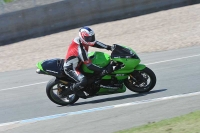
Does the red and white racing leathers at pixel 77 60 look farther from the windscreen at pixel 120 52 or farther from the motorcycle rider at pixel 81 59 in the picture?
the windscreen at pixel 120 52

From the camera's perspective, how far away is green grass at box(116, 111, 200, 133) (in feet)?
23.2

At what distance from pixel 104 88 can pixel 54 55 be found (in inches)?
359

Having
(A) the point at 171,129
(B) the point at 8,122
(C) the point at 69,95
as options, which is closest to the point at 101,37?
(C) the point at 69,95

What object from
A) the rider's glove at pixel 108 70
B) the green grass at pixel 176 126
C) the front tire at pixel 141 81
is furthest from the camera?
the front tire at pixel 141 81

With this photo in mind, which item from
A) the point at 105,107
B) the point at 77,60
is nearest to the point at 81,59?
→ the point at 77,60

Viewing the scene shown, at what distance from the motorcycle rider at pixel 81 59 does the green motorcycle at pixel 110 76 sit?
0.38ft

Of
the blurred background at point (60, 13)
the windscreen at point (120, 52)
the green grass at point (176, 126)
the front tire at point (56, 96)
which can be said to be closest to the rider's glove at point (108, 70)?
the windscreen at point (120, 52)

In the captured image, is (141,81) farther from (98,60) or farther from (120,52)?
(98,60)

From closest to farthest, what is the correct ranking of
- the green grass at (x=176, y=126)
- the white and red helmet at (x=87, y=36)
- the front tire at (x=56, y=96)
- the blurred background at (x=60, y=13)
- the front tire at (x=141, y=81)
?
the green grass at (x=176, y=126) → the white and red helmet at (x=87, y=36) → the front tire at (x=141, y=81) → the front tire at (x=56, y=96) → the blurred background at (x=60, y=13)

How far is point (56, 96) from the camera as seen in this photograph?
11.1 metres

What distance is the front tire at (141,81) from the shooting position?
10.8 meters

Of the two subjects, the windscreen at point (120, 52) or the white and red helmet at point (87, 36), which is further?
the windscreen at point (120, 52)

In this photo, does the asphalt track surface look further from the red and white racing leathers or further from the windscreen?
the windscreen

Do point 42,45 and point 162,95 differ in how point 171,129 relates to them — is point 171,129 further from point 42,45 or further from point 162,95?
point 42,45
